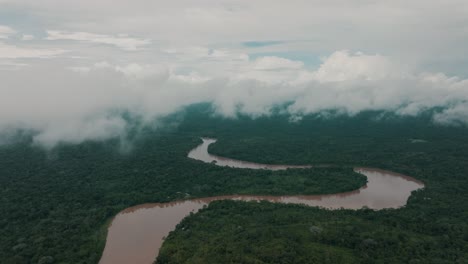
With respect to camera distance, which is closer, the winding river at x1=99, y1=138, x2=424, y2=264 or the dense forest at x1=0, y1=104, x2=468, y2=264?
the dense forest at x1=0, y1=104, x2=468, y2=264

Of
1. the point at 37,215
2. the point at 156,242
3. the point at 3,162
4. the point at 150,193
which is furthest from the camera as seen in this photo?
the point at 3,162

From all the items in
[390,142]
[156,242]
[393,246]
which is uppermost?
[390,142]

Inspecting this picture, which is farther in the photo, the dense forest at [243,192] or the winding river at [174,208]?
the winding river at [174,208]

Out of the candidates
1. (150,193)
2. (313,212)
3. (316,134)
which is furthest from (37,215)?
(316,134)

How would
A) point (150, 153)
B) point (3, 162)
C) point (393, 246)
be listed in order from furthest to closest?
point (150, 153) → point (3, 162) → point (393, 246)

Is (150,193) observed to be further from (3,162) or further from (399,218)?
(399,218)
